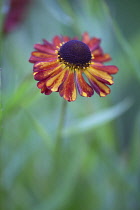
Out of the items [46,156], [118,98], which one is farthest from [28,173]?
[118,98]

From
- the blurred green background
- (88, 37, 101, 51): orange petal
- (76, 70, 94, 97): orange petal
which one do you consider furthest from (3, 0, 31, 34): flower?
(76, 70, 94, 97): orange petal

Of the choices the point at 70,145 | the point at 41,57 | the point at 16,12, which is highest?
the point at 16,12

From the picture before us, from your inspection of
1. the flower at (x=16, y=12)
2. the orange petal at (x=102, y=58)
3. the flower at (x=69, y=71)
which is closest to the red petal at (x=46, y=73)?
the flower at (x=69, y=71)

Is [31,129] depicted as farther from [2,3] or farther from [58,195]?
[2,3]

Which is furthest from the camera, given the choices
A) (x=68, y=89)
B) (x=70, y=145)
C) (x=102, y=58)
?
(x=70, y=145)

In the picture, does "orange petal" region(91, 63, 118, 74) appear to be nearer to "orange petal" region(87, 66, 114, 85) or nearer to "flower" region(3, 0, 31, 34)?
"orange petal" region(87, 66, 114, 85)

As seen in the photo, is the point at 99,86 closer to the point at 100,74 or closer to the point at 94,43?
the point at 100,74

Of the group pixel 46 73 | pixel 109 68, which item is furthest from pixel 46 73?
pixel 109 68

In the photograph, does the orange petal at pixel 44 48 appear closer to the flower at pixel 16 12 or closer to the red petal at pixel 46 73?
the red petal at pixel 46 73
